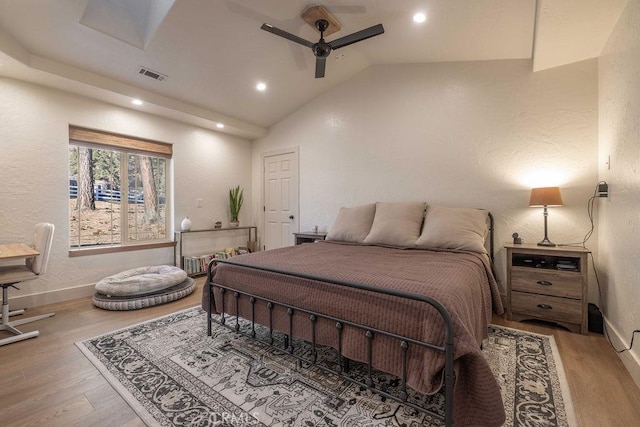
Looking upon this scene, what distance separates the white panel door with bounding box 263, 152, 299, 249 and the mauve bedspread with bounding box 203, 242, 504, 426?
2383 mm

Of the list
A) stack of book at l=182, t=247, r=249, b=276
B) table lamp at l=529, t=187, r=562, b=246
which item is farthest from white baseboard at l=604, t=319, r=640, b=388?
stack of book at l=182, t=247, r=249, b=276

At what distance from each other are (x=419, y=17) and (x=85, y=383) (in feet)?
13.3

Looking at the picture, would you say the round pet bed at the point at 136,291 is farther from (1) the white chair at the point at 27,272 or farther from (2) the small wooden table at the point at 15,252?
(2) the small wooden table at the point at 15,252

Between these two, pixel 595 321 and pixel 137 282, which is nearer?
pixel 595 321

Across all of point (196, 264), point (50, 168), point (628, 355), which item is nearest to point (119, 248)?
point (196, 264)

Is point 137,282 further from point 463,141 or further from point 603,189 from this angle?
point 603,189

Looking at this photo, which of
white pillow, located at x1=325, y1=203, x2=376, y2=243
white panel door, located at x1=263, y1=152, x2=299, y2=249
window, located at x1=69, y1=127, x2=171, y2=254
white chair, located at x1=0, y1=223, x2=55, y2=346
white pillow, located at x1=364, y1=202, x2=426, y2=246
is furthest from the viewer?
white panel door, located at x1=263, y1=152, x2=299, y2=249

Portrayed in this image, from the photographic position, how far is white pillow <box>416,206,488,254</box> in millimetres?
2850

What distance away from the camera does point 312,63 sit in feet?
12.7

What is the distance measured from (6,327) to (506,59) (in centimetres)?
566

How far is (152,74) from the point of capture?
345 cm

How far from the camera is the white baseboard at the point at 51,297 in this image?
3.09 m

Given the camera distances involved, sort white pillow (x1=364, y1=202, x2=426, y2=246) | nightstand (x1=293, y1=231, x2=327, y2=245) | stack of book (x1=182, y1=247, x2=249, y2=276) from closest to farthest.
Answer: white pillow (x1=364, y1=202, x2=426, y2=246) < nightstand (x1=293, y1=231, x2=327, y2=245) < stack of book (x1=182, y1=247, x2=249, y2=276)

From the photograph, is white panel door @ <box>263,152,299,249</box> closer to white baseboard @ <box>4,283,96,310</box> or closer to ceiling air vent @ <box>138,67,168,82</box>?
ceiling air vent @ <box>138,67,168,82</box>
